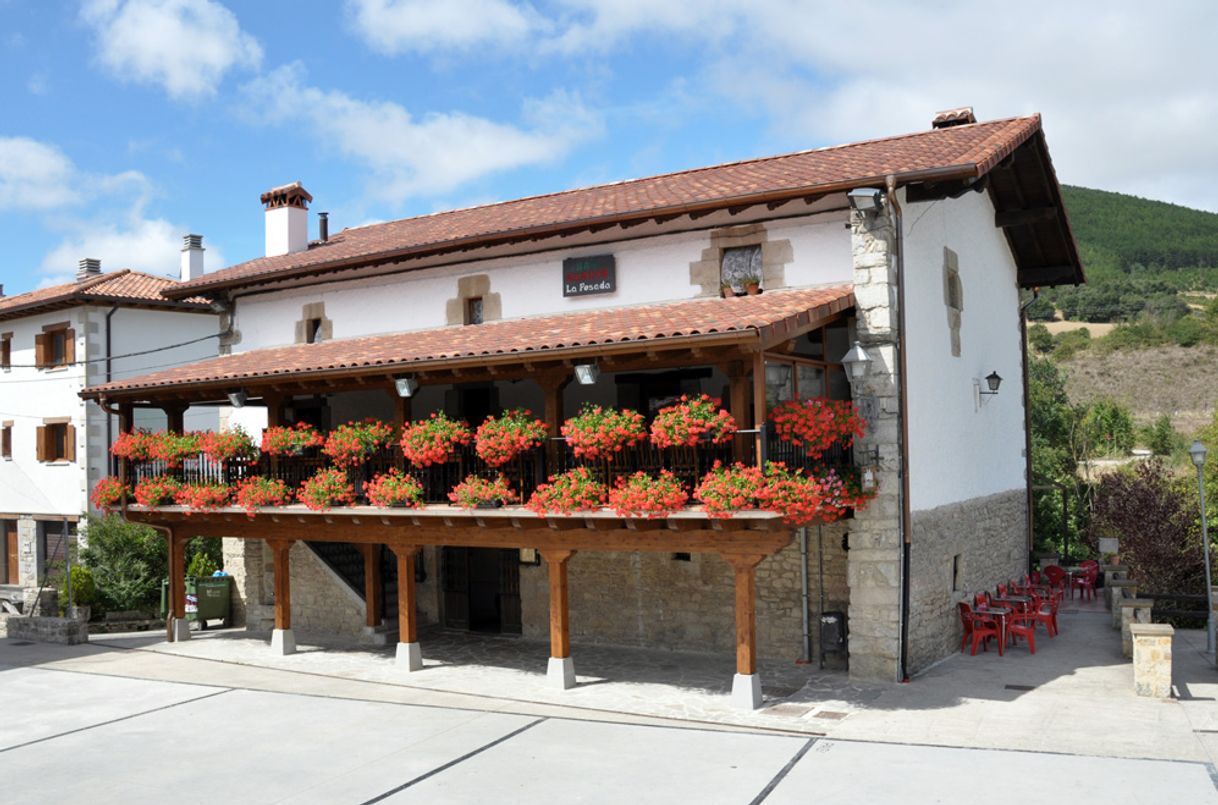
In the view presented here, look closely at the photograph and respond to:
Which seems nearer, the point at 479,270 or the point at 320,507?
the point at 320,507

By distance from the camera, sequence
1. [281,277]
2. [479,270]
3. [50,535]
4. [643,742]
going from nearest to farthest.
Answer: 1. [643,742]
2. [479,270]
3. [281,277]
4. [50,535]

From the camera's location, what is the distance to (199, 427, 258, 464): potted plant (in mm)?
15672

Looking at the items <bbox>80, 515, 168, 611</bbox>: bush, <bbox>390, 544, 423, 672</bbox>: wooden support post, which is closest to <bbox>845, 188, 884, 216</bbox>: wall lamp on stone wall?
<bbox>390, 544, 423, 672</bbox>: wooden support post

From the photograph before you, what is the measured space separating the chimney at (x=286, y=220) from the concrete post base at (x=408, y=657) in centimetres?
921

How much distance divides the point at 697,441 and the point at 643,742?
3.03 metres

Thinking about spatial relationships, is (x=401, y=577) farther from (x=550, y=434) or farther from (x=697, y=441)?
(x=697, y=441)

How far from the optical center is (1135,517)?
19875mm

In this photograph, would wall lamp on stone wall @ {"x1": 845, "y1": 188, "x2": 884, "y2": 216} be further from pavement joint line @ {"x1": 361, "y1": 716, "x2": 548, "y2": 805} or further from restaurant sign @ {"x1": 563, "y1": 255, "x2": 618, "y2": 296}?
pavement joint line @ {"x1": 361, "y1": 716, "x2": 548, "y2": 805}

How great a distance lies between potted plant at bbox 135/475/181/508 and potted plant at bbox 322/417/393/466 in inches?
136

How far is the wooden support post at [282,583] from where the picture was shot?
15867 millimetres

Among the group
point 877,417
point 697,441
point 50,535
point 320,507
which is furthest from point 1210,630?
point 50,535

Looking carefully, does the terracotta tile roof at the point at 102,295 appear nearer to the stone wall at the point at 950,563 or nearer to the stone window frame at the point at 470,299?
the stone window frame at the point at 470,299

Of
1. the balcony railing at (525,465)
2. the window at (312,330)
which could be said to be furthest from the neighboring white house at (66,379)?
the balcony railing at (525,465)

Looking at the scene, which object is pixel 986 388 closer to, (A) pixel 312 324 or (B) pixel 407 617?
(B) pixel 407 617
